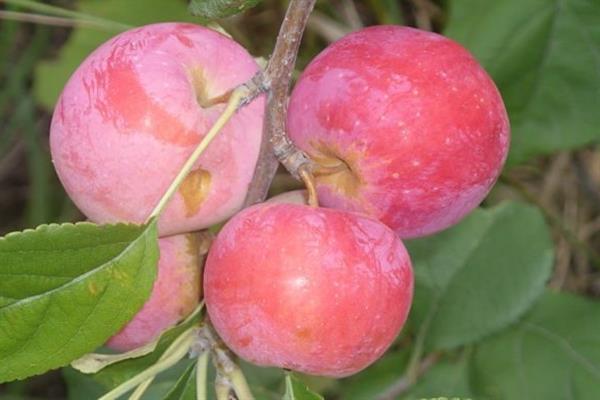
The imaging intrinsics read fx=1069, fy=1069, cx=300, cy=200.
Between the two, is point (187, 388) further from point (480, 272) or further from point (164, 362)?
point (480, 272)

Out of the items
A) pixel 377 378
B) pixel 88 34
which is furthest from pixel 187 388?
pixel 88 34

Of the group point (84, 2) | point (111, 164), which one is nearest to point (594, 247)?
point (84, 2)

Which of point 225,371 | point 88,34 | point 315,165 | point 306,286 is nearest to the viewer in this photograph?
point 306,286

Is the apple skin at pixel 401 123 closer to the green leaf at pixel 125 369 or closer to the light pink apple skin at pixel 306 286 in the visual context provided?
the light pink apple skin at pixel 306 286

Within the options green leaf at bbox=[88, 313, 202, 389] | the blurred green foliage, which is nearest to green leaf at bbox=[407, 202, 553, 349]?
the blurred green foliage

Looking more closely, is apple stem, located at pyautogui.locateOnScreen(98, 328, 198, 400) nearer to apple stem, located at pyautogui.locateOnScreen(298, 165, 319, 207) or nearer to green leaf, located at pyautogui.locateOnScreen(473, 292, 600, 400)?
apple stem, located at pyautogui.locateOnScreen(298, 165, 319, 207)
